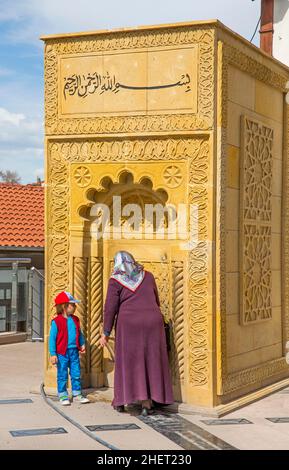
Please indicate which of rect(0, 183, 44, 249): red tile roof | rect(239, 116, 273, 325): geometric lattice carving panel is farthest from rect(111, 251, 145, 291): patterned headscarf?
rect(0, 183, 44, 249): red tile roof

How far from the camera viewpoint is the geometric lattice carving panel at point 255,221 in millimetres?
8492

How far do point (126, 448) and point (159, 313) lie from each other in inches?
71.0

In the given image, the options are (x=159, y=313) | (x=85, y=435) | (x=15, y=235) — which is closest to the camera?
(x=85, y=435)

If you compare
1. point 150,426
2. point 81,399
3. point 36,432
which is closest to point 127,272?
point 81,399

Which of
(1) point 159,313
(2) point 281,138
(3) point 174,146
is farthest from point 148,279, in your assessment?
(2) point 281,138

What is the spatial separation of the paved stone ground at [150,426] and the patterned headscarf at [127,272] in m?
1.26

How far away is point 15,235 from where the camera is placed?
17.8m

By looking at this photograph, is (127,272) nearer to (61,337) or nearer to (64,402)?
(61,337)

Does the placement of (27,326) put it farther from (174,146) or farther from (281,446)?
(281,446)

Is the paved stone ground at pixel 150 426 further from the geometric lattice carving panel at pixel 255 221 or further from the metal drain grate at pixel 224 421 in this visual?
the geometric lattice carving panel at pixel 255 221

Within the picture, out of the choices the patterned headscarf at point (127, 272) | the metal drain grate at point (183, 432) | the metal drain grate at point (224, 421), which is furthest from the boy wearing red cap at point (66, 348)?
the metal drain grate at point (224, 421)

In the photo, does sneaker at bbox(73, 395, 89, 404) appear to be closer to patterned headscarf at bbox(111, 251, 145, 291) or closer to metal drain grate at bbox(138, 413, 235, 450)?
metal drain grate at bbox(138, 413, 235, 450)

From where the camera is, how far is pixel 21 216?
18.9 m

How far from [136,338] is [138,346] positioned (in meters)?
0.08
